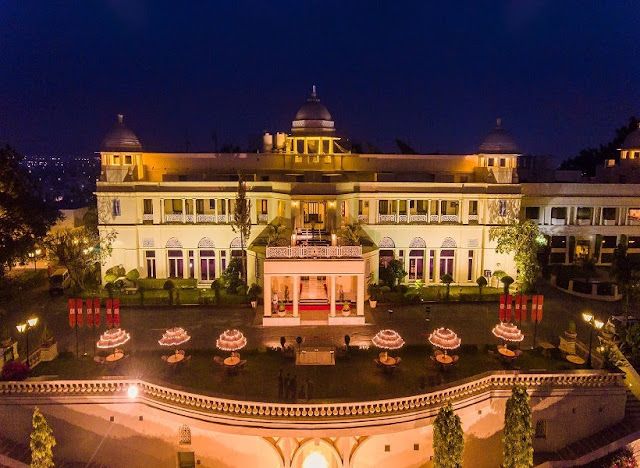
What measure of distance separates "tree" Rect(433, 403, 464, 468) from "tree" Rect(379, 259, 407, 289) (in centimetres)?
1962

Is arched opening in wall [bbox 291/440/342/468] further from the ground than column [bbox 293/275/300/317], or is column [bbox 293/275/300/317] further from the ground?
column [bbox 293/275/300/317]

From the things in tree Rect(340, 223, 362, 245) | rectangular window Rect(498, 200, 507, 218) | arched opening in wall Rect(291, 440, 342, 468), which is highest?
rectangular window Rect(498, 200, 507, 218)

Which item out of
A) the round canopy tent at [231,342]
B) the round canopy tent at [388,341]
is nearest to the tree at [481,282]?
the round canopy tent at [388,341]

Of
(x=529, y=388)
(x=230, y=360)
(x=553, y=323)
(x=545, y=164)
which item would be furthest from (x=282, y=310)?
(x=545, y=164)

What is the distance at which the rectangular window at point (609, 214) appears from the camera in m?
48.4

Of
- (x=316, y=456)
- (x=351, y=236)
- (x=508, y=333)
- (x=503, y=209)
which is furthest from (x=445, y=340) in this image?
(x=503, y=209)

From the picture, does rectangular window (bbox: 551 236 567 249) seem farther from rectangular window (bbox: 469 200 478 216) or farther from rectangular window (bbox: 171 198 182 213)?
rectangular window (bbox: 171 198 182 213)

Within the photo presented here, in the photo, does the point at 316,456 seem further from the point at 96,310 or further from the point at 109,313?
the point at 96,310

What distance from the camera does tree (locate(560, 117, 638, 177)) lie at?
7599 centimetres

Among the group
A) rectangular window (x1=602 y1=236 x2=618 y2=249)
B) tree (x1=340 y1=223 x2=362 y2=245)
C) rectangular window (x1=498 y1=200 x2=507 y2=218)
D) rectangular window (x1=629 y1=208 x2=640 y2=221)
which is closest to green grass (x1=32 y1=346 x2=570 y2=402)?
tree (x1=340 y1=223 x2=362 y2=245)

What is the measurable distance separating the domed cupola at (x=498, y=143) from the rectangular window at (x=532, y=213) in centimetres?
684

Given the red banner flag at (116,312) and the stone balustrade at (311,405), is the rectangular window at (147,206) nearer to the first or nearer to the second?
the red banner flag at (116,312)

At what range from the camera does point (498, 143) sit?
4394cm

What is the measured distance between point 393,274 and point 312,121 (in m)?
16.1
